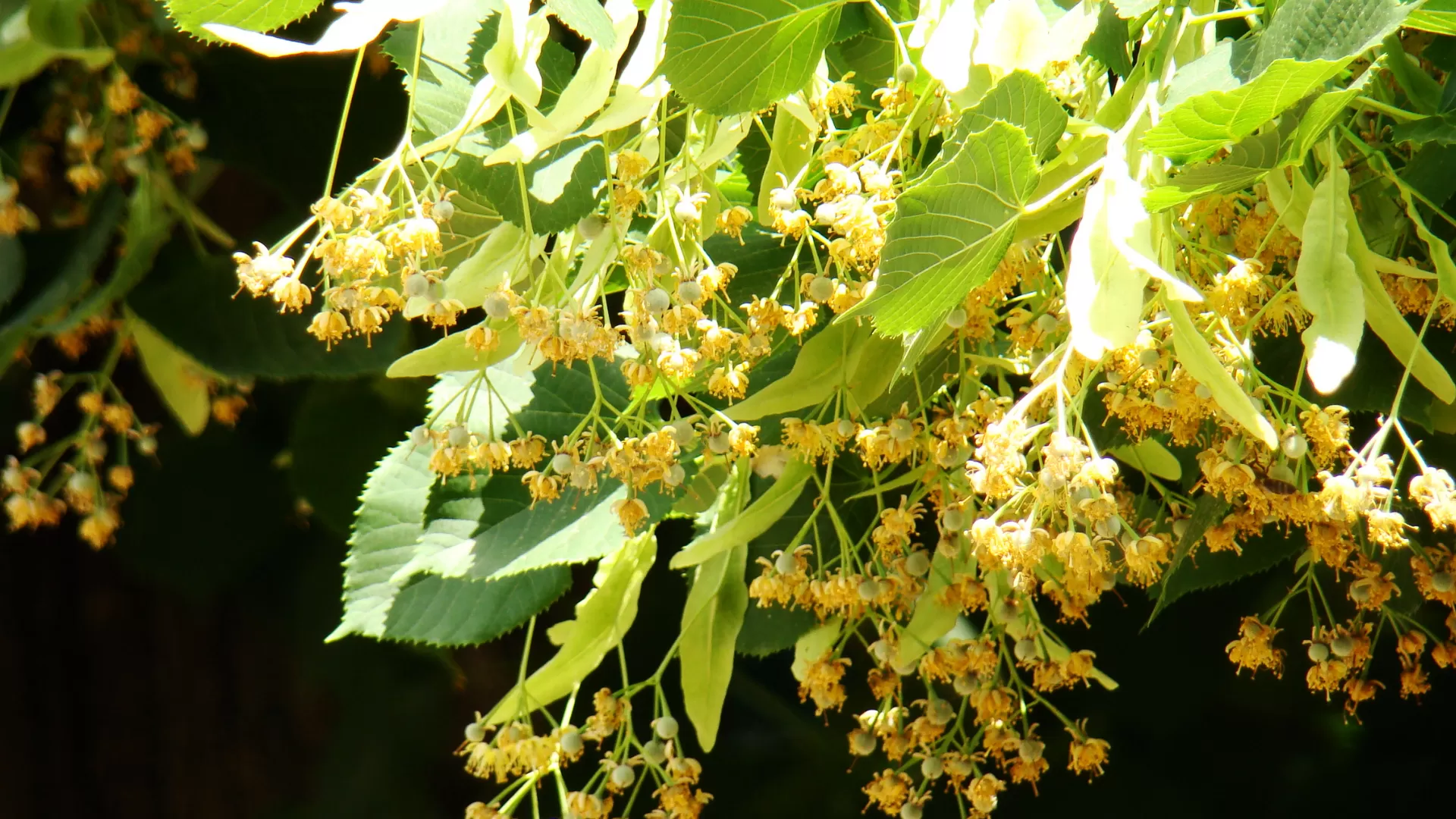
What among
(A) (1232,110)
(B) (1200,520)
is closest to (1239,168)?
(A) (1232,110)

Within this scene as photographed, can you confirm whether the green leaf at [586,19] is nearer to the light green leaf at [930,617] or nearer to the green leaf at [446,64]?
the green leaf at [446,64]

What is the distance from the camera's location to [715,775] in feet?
4.03

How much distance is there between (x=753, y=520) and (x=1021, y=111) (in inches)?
9.7

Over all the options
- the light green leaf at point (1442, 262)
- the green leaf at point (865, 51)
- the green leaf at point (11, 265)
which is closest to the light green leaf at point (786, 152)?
the green leaf at point (865, 51)

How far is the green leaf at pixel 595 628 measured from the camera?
64 cm

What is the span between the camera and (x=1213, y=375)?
37cm

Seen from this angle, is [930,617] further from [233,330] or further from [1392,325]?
[233,330]

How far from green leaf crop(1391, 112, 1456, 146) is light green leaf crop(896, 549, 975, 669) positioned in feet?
0.87

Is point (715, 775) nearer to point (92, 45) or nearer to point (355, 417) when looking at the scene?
point (355, 417)

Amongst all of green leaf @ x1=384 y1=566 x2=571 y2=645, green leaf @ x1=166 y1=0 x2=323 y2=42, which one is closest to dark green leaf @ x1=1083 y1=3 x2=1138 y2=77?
green leaf @ x1=166 y1=0 x2=323 y2=42

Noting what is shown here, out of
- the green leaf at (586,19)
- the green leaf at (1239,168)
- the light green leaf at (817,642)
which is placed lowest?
the light green leaf at (817,642)

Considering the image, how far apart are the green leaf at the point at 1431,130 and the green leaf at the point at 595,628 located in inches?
15.3

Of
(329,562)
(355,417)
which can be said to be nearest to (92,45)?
(355,417)

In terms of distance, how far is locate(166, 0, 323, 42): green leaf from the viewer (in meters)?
0.48
